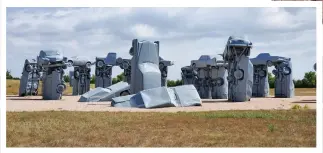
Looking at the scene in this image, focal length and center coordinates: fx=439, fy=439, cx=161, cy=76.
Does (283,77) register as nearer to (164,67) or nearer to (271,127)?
(164,67)

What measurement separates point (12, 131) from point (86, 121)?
8.29 ft

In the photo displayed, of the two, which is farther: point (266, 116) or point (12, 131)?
point (266, 116)

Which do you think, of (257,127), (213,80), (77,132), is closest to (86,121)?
(77,132)

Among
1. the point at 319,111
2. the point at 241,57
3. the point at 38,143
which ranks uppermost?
the point at 241,57

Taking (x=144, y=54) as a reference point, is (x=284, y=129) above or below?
below

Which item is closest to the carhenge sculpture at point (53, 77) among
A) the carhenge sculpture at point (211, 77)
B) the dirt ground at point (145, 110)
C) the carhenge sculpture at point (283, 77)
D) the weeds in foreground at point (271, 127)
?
the dirt ground at point (145, 110)

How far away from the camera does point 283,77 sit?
101 feet

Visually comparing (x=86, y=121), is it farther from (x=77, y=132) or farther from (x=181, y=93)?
(x=181, y=93)

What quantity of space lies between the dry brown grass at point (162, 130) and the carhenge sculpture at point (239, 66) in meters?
9.20

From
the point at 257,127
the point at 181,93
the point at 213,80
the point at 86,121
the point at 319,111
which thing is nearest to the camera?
the point at 319,111

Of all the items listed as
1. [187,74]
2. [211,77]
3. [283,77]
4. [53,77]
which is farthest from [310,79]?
[53,77]

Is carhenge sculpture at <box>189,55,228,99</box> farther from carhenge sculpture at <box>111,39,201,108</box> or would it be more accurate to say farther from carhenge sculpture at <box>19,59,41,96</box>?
carhenge sculpture at <box>19,59,41,96</box>

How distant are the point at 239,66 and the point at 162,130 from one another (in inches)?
551

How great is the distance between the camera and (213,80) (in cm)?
3222
